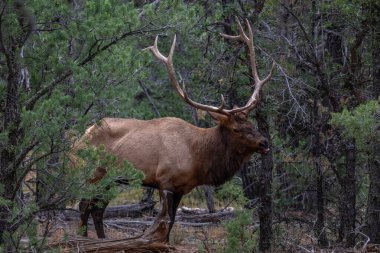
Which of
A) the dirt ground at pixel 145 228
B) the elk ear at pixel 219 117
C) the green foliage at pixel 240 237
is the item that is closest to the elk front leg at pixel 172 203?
the dirt ground at pixel 145 228

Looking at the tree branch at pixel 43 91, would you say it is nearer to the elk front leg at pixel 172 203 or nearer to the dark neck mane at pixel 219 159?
the elk front leg at pixel 172 203

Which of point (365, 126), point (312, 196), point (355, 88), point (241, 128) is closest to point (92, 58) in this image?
point (365, 126)

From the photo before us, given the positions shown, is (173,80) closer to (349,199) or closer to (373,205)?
(349,199)

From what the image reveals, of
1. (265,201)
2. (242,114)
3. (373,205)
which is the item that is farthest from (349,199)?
(242,114)

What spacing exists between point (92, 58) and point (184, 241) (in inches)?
156

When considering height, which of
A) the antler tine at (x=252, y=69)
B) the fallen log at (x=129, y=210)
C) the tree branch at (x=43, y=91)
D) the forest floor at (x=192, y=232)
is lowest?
the forest floor at (x=192, y=232)

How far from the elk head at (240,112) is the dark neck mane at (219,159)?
118mm

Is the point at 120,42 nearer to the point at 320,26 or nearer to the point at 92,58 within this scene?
the point at 92,58

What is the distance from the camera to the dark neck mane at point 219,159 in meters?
10.5

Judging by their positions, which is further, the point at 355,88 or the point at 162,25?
the point at 355,88

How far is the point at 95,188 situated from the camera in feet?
23.1

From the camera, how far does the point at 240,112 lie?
1003 centimetres

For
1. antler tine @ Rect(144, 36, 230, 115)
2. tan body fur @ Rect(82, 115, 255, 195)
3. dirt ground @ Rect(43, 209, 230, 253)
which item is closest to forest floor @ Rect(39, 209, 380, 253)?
dirt ground @ Rect(43, 209, 230, 253)

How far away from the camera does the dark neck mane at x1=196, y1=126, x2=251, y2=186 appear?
10477mm
